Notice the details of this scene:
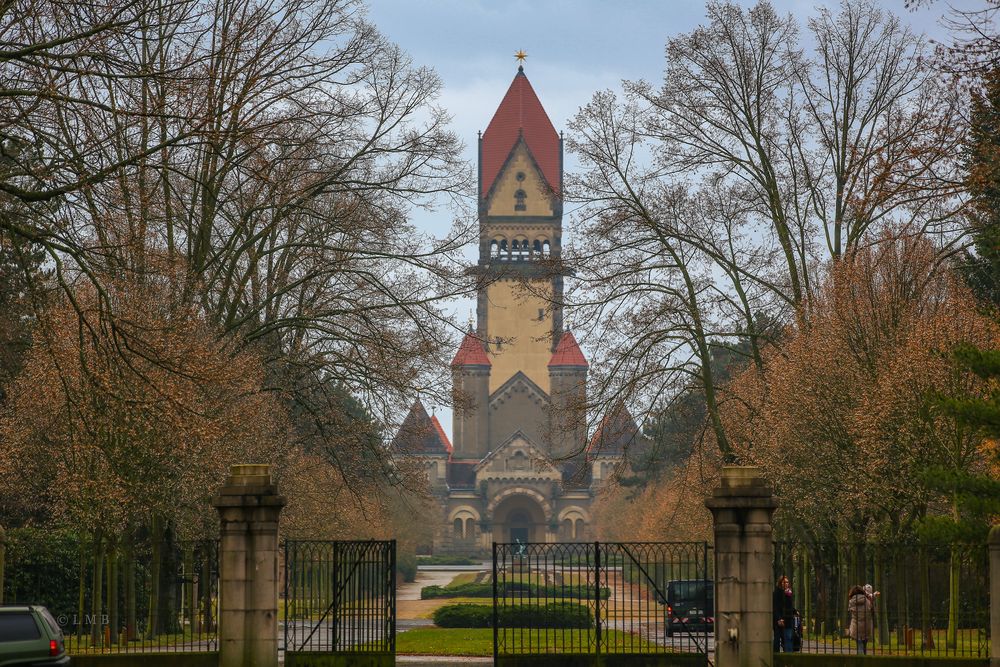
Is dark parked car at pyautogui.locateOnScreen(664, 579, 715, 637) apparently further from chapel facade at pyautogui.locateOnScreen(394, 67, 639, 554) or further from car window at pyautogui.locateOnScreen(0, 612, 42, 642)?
chapel facade at pyautogui.locateOnScreen(394, 67, 639, 554)

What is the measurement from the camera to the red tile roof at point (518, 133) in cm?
11444

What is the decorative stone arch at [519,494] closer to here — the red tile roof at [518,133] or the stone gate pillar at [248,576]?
the red tile roof at [518,133]

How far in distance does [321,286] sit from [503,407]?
280 ft

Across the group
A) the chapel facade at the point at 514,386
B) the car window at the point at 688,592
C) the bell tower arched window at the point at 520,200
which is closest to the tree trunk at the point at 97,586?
the car window at the point at 688,592

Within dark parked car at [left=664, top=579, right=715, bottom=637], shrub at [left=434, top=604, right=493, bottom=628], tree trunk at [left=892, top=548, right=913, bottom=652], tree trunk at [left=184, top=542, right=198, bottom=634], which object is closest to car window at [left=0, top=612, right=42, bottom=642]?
tree trunk at [left=184, top=542, right=198, bottom=634]

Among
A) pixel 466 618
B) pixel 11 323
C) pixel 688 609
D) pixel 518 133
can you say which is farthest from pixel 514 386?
pixel 688 609

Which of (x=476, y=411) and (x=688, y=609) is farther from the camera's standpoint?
(x=476, y=411)

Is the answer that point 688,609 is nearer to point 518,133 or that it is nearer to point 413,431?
point 413,431

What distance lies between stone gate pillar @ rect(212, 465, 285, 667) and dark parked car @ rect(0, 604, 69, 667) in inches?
92.6

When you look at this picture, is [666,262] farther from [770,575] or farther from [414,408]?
[770,575]

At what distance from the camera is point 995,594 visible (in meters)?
20.0

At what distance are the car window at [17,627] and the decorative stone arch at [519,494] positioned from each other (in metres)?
97.3

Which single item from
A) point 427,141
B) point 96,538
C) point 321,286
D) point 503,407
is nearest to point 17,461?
point 96,538

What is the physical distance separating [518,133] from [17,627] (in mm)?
100018
